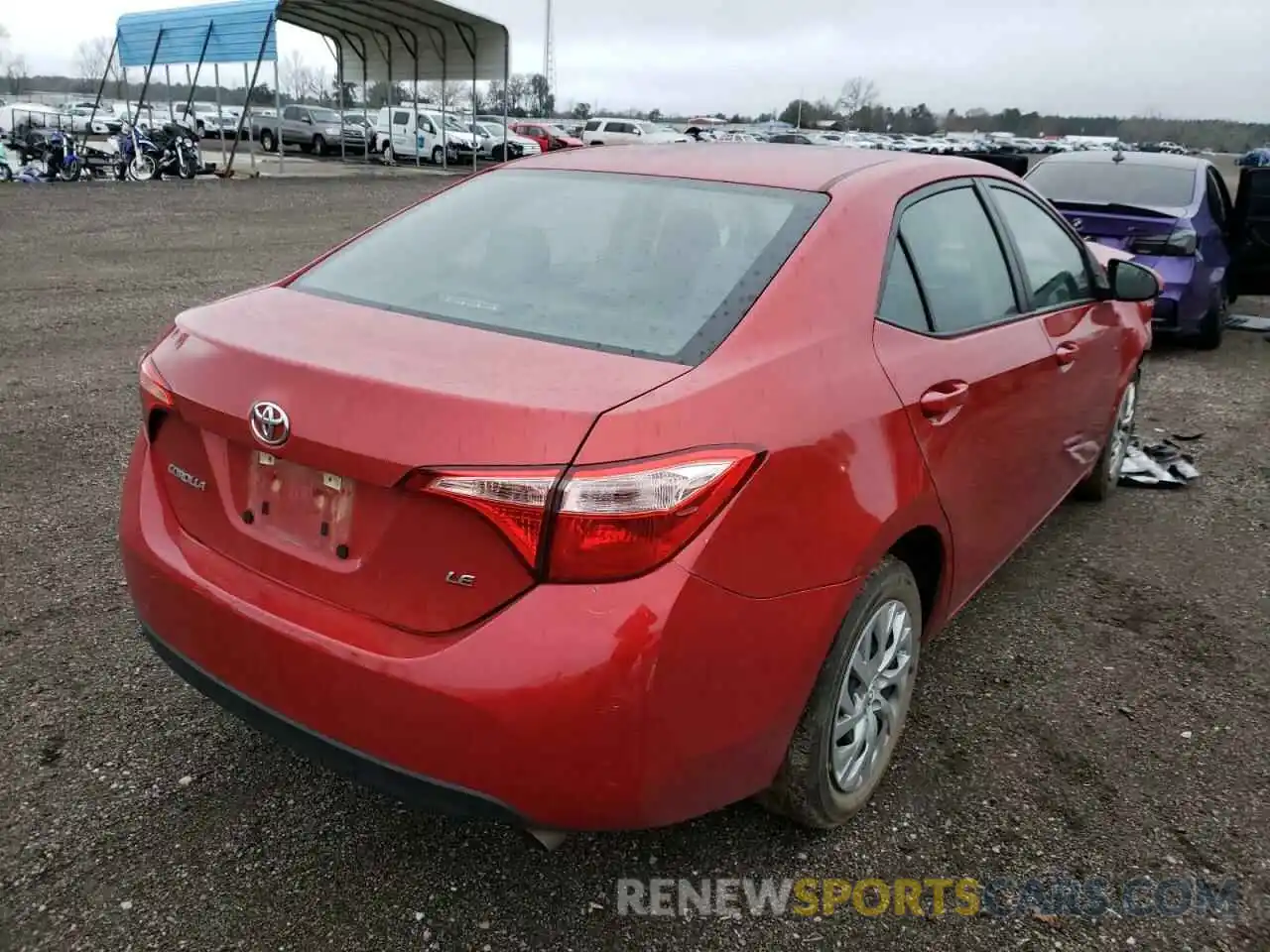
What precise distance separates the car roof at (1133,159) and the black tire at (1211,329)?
1.19 m

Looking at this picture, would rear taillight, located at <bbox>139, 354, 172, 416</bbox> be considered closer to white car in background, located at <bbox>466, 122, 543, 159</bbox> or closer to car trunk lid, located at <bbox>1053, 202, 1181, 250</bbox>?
car trunk lid, located at <bbox>1053, 202, 1181, 250</bbox>

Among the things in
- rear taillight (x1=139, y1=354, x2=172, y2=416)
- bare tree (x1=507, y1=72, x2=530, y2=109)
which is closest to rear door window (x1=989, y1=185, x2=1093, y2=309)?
rear taillight (x1=139, y1=354, x2=172, y2=416)

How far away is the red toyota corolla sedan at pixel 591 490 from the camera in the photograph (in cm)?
183

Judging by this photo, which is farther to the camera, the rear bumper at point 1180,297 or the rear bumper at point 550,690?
the rear bumper at point 1180,297

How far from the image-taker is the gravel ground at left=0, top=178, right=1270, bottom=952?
2266 mm

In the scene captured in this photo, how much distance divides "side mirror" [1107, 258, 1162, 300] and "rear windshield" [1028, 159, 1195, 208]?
4.42 meters

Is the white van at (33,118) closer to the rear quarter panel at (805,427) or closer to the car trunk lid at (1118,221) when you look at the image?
the car trunk lid at (1118,221)

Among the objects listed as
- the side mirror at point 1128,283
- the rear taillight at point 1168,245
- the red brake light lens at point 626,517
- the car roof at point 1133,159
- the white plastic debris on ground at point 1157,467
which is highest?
the car roof at point 1133,159

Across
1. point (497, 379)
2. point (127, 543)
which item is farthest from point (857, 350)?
point (127, 543)

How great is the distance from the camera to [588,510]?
1798 mm

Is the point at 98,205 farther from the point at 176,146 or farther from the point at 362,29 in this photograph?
the point at 362,29

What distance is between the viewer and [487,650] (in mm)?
1853

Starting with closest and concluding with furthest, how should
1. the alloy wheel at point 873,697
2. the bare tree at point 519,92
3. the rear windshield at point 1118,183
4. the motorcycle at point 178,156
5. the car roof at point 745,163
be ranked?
the alloy wheel at point 873,697 < the car roof at point 745,163 < the rear windshield at point 1118,183 < the motorcycle at point 178,156 < the bare tree at point 519,92

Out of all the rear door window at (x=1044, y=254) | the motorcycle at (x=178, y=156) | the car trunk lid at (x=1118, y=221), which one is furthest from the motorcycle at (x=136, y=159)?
the rear door window at (x=1044, y=254)
